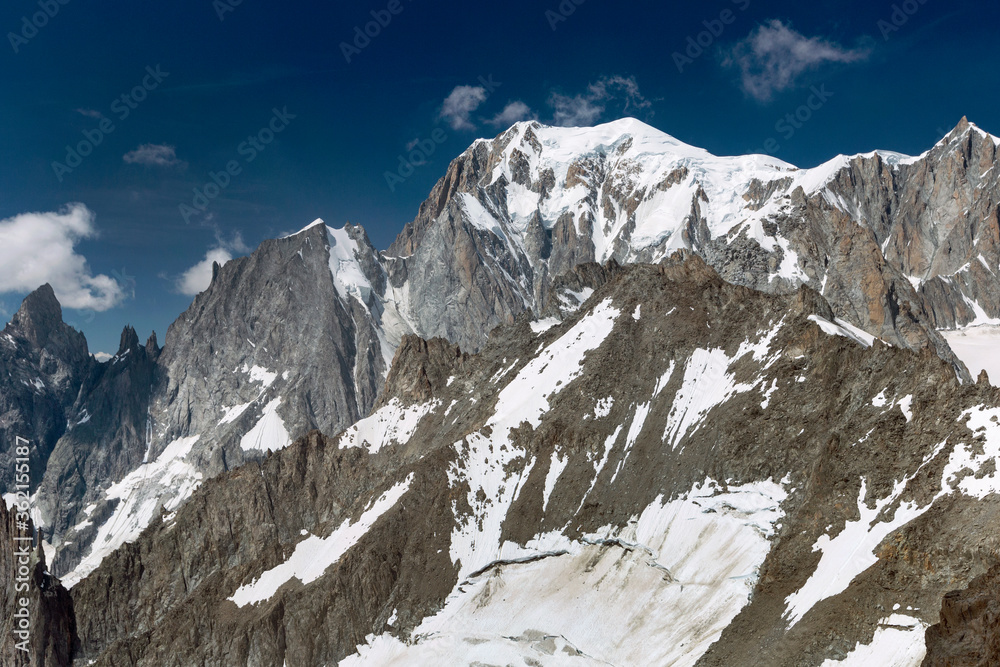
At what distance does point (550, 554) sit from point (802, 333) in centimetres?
3721

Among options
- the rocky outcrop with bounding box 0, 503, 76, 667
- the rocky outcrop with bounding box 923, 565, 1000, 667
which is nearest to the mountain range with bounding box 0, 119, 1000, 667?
the rocky outcrop with bounding box 923, 565, 1000, 667

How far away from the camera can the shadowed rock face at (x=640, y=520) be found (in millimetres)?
50844

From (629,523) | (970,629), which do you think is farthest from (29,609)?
(970,629)

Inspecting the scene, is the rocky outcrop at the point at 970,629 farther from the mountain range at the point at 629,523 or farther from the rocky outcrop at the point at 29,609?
the rocky outcrop at the point at 29,609

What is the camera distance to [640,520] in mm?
72750

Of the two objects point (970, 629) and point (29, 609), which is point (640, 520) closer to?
point (970, 629)

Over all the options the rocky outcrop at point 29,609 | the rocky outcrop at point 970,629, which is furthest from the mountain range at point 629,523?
→ the rocky outcrop at point 29,609

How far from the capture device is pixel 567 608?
2778 inches

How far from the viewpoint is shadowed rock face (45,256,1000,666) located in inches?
2002

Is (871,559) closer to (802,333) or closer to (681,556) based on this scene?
(681,556)

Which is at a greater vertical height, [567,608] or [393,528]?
[393,528]

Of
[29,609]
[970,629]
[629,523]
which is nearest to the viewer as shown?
[970,629]

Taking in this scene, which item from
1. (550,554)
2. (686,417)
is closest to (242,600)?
(550,554)

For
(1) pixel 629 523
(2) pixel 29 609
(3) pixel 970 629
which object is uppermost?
(2) pixel 29 609
